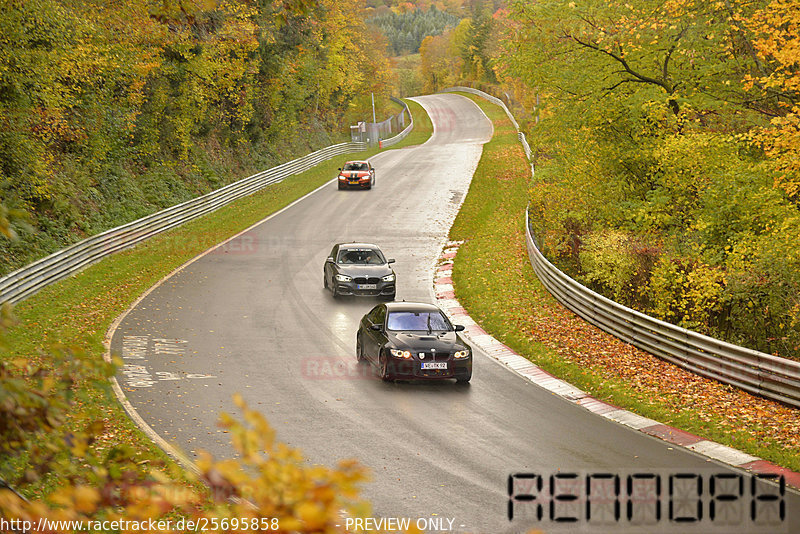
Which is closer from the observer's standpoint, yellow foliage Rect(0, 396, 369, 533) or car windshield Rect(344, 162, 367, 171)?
yellow foliage Rect(0, 396, 369, 533)

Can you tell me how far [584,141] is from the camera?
26.4 m

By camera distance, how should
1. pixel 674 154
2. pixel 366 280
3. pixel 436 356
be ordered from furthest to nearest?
pixel 366 280
pixel 674 154
pixel 436 356

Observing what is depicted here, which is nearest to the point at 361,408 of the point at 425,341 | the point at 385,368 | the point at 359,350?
the point at 385,368

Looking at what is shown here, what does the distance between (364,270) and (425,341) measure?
787 cm

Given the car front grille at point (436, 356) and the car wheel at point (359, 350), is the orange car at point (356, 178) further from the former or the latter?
the car front grille at point (436, 356)

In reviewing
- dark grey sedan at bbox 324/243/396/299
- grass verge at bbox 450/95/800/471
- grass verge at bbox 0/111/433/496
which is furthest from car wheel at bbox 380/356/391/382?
dark grey sedan at bbox 324/243/396/299

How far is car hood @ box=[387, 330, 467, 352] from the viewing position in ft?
50.2

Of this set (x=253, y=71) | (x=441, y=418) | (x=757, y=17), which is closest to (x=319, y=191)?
(x=253, y=71)

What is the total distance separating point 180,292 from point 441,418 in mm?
12455

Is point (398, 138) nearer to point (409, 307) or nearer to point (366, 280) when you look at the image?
point (366, 280)

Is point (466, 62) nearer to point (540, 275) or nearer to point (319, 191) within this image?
point (319, 191)

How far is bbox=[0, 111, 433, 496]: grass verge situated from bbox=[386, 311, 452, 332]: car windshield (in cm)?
573

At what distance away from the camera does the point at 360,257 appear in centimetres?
2409

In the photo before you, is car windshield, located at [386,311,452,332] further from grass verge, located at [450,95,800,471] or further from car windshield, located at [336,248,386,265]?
car windshield, located at [336,248,386,265]
